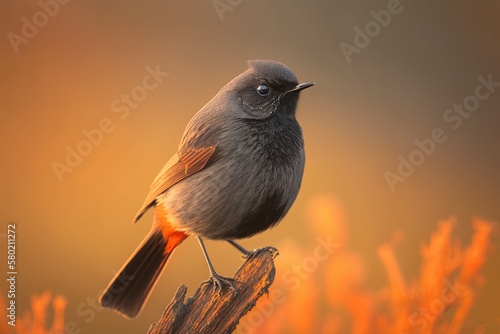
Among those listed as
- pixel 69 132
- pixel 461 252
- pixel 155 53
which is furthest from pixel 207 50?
pixel 461 252

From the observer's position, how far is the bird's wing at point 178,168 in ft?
10.9

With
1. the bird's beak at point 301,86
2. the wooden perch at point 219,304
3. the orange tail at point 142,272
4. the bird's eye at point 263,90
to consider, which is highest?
the bird's eye at point 263,90

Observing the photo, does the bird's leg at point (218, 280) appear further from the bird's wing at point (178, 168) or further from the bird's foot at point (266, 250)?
the bird's wing at point (178, 168)

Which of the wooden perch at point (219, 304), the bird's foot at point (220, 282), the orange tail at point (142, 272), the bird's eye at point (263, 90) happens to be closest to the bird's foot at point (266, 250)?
the wooden perch at point (219, 304)

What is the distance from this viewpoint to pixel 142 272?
11.0 feet

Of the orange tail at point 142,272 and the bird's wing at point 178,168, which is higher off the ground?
the bird's wing at point 178,168

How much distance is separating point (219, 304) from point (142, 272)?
664 mm

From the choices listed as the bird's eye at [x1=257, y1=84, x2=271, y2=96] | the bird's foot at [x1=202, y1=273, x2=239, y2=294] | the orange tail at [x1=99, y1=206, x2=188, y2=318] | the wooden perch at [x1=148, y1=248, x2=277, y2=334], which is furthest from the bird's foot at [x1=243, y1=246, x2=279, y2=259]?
the bird's eye at [x1=257, y1=84, x2=271, y2=96]

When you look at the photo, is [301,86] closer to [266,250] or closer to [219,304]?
[266,250]

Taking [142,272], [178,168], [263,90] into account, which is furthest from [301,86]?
[142,272]

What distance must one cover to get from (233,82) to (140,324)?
1459mm

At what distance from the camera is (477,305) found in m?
3.46

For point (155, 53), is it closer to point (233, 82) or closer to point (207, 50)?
point (207, 50)

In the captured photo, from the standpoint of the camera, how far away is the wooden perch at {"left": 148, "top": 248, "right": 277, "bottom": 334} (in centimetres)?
281
